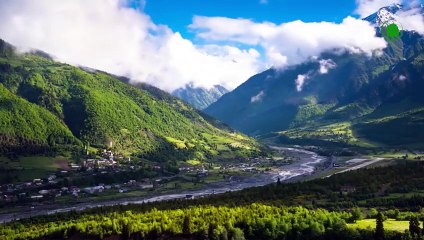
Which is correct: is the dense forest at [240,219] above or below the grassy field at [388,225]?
above

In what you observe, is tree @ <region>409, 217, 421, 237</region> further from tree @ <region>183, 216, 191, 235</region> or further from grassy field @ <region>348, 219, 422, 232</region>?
tree @ <region>183, 216, 191, 235</region>

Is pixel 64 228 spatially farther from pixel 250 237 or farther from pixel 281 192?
pixel 281 192

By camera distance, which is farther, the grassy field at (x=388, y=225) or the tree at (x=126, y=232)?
the tree at (x=126, y=232)

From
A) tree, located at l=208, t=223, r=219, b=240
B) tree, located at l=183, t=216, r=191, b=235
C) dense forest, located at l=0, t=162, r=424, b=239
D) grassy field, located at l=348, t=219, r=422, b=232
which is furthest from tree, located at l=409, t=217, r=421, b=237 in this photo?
tree, located at l=183, t=216, r=191, b=235

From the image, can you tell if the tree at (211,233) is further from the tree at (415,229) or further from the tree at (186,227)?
the tree at (415,229)

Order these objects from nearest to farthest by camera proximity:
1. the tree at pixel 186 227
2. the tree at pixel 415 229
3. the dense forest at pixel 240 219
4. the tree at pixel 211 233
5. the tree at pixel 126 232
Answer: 1. the tree at pixel 415 229
2. the tree at pixel 211 233
3. the tree at pixel 186 227
4. the tree at pixel 126 232
5. the dense forest at pixel 240 219

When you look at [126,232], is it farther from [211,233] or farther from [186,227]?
[211,233]

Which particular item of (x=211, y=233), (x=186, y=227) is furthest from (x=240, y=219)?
(x=186, y=227)

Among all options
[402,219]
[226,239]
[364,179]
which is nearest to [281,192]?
[364,179]

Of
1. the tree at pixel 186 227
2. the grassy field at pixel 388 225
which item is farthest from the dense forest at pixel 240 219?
the grassy field at pixel 388 225
